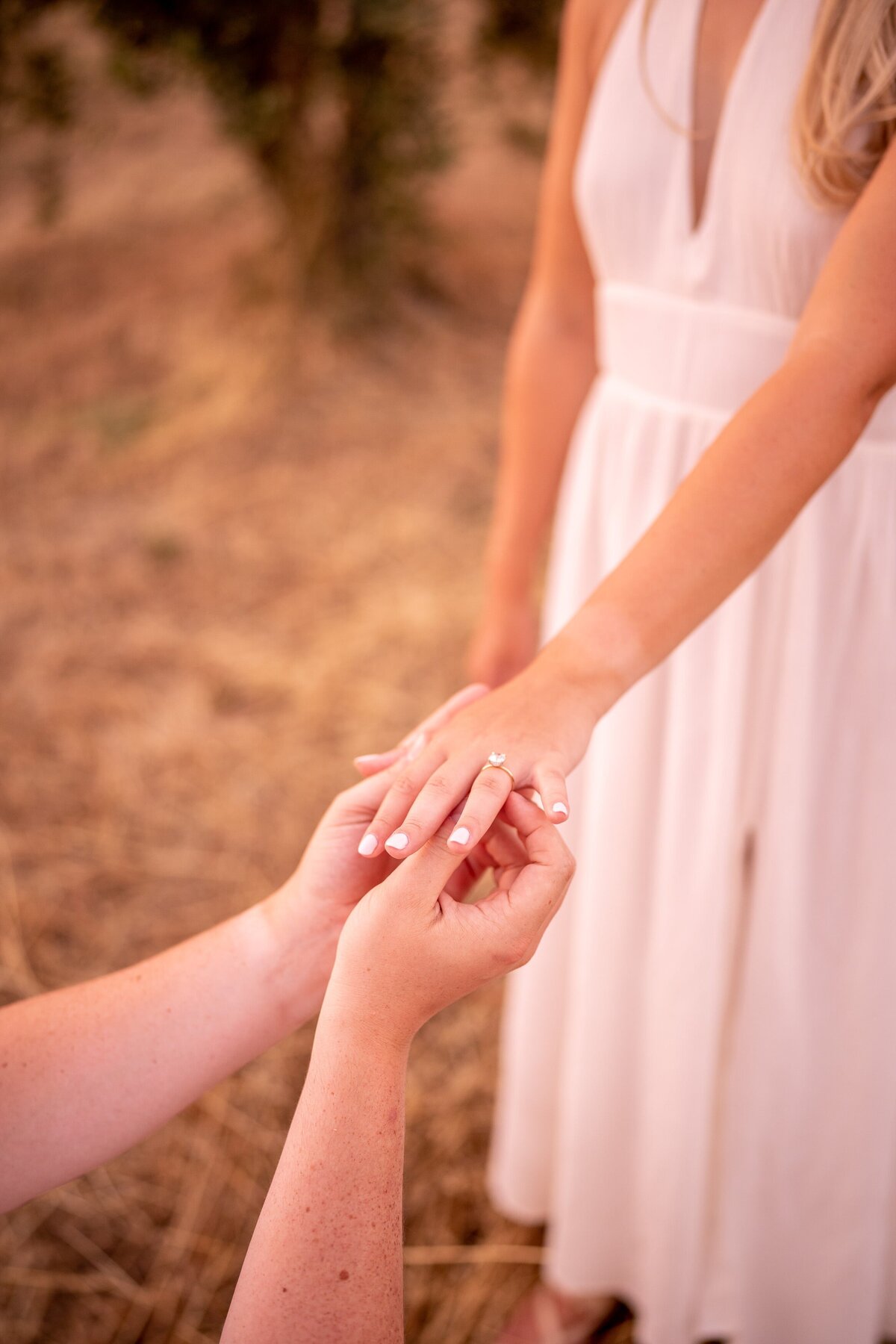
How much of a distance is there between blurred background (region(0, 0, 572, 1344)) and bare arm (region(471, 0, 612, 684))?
0.88 m

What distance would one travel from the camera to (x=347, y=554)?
10.3ft

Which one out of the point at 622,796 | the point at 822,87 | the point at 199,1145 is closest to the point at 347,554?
the point at 199,1145

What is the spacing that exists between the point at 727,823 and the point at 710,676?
0.15m

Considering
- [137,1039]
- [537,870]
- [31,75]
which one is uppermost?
[31,75]

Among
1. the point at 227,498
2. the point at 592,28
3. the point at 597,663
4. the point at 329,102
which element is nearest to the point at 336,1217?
the point at 597,663

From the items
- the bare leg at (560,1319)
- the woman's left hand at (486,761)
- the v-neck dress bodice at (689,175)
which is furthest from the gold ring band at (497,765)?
the bare leg at (560,1319)

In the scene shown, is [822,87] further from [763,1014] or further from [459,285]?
[459,285]

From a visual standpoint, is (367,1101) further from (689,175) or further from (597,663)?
(689,175)

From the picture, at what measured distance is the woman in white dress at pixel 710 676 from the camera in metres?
0.80

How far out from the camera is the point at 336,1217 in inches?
26.4

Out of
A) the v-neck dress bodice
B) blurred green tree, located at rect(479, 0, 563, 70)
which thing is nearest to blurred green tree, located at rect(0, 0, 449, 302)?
blurred green tree, located at rect(479, 0, 563, 70)

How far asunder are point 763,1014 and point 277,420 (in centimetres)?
303

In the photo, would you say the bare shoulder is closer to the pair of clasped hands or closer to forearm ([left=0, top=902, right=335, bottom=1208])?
the pair of clasped hands

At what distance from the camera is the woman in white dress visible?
798 mm
